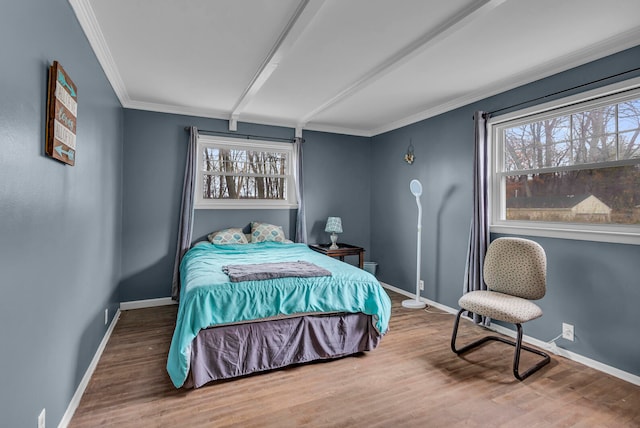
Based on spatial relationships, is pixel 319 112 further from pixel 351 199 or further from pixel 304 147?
pixel 351 199

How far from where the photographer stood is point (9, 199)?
47.3 inches

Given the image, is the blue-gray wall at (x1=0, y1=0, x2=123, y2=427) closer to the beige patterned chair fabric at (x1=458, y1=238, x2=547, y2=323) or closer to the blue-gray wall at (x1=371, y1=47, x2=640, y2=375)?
the beige patterned chair fabric at (x1=458, y1=238, x2=547, y2=323)

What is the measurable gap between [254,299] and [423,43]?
88.0 inches

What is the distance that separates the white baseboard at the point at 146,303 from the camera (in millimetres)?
3918

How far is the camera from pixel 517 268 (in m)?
2.79

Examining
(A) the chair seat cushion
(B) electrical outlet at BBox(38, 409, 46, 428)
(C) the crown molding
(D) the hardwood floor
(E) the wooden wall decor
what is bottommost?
(D) the hardwood floor

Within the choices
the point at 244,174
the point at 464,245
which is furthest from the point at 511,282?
the point at 244,174

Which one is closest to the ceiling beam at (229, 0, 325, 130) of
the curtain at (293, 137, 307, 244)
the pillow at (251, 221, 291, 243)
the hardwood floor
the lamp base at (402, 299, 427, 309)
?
the curtain at (293, 137, 307, 244)

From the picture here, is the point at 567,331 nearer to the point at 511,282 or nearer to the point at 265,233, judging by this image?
the point at 511,282

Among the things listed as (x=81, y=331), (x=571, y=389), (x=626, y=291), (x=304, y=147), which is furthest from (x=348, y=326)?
(x=304, y=147)

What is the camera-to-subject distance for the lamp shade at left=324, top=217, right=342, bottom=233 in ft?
15.3

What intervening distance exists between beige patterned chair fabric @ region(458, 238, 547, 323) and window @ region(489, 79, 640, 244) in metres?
0.35

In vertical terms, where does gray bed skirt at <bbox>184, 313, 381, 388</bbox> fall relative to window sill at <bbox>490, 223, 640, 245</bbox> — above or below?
below

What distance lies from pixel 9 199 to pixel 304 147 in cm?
393
